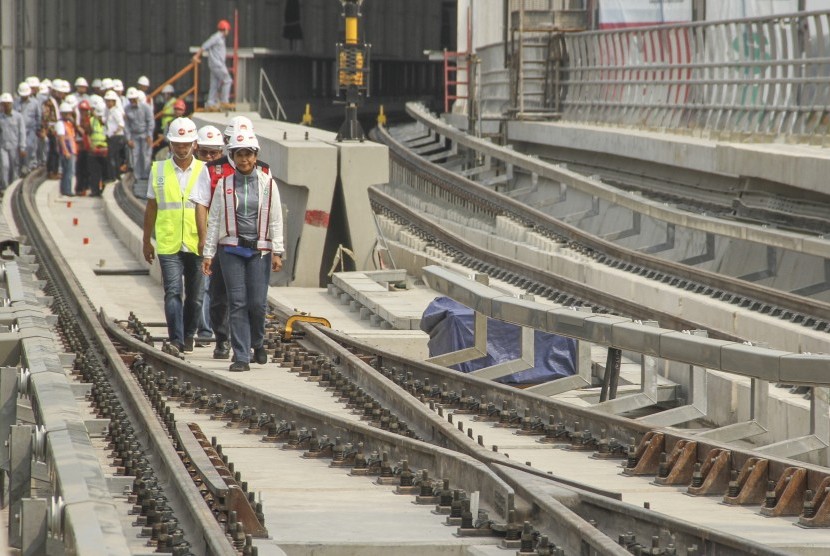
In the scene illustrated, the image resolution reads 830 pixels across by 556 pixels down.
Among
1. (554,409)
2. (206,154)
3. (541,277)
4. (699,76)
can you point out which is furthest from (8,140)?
(554,409)

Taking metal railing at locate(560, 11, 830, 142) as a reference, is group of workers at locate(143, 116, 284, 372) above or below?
below

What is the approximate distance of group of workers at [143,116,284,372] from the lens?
11789mm

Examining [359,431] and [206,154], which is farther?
[206,154]

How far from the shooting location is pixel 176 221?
12.4 metres

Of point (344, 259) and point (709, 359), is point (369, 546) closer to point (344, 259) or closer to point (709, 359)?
point (709, 359)

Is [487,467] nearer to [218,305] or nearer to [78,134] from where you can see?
[218,305]

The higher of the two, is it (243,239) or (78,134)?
(243,239)

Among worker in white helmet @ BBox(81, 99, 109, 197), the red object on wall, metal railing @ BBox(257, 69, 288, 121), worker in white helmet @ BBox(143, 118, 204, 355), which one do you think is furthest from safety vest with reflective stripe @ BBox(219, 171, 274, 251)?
metal railing @ BBox(257, 69, 288, 121)

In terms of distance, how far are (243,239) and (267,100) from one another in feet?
98.8

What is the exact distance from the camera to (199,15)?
55812 millimetres

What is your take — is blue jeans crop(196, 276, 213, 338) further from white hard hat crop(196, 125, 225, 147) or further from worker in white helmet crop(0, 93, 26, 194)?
worker in white helmet crop(0, 93, 26, 194)

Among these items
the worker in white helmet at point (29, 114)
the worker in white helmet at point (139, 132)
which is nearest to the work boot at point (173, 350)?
the worker in white helmet at point (139, 132)

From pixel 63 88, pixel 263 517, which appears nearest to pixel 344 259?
pixel 263 517

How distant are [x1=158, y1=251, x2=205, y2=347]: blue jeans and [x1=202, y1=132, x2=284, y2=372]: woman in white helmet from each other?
68 cm
